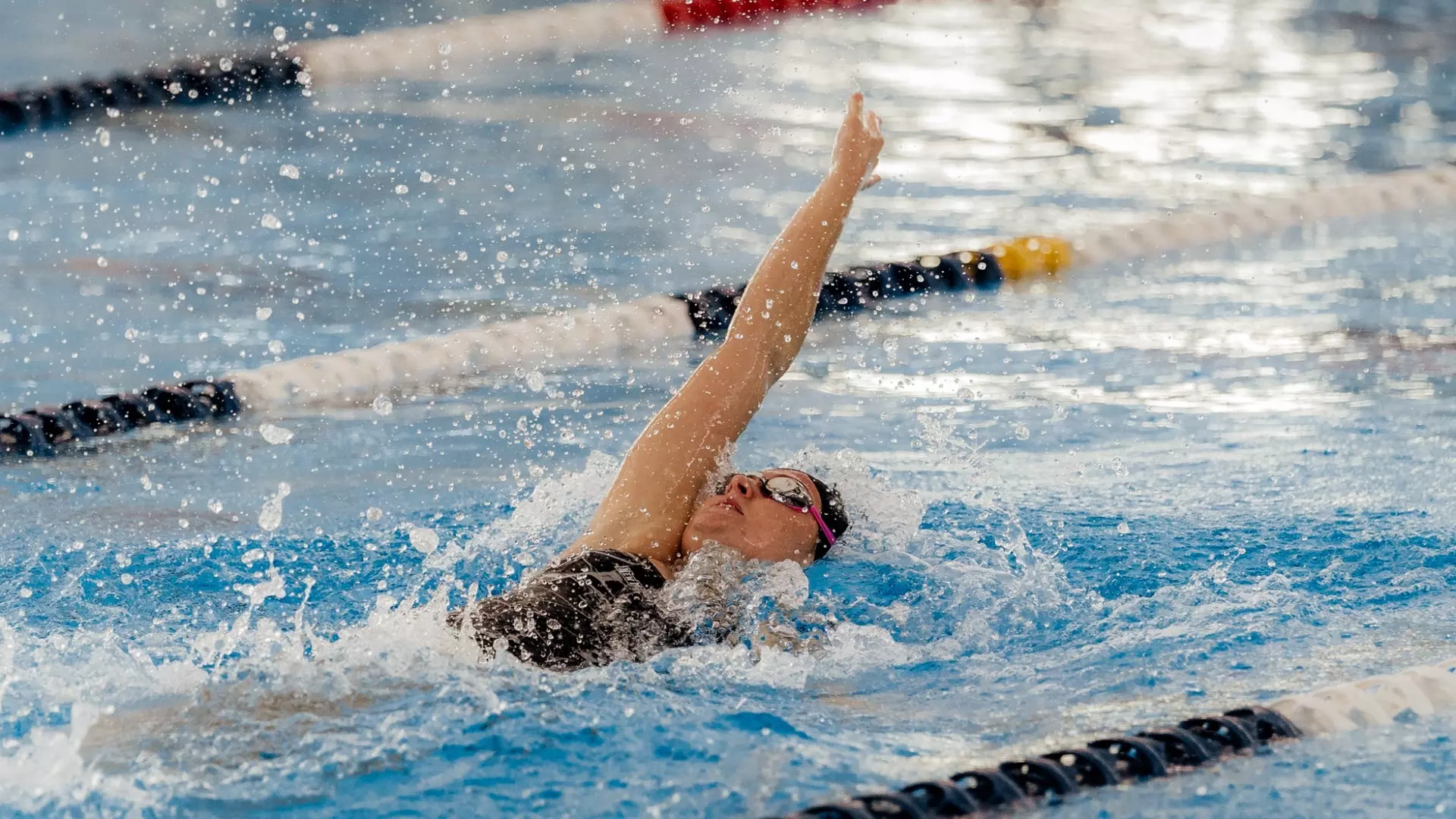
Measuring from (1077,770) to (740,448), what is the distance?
1.78 metres

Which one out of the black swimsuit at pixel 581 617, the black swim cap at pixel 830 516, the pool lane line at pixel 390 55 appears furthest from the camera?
the pool lane line at pixel 390 55

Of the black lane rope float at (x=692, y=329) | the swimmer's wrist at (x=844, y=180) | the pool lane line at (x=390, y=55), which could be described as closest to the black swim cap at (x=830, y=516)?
the swimmer's wrist at (x=844, y=180)

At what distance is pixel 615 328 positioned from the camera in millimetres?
4691

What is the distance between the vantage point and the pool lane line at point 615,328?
4.02m

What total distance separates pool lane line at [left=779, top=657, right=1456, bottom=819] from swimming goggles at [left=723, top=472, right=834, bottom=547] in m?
0.73

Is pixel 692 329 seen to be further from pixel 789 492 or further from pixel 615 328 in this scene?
pixel 789 492

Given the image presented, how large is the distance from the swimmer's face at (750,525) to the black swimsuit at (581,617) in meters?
0.14

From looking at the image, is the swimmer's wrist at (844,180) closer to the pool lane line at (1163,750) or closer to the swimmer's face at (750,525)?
the swimmer's face at (750,525)

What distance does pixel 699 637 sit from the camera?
2697 mm

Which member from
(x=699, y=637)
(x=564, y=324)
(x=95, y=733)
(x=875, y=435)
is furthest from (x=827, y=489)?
(x=564, y=324)

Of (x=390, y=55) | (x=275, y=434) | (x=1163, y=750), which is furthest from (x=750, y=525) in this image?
(x=390, y=55)

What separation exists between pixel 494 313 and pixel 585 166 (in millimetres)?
1542

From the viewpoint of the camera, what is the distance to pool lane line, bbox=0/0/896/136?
6.42 meters

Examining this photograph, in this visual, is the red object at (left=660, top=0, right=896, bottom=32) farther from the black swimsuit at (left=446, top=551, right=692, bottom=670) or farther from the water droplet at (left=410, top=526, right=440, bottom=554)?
the black swimsuit at (left=446, top=551, right=692, bottom=670)
